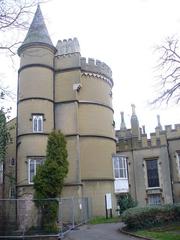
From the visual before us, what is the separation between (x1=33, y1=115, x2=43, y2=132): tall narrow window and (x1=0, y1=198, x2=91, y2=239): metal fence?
19.8 feet

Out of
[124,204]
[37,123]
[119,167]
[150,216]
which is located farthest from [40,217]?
[119,167]

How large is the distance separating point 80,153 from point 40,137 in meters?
3.69

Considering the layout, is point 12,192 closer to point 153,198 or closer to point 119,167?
point 119,167

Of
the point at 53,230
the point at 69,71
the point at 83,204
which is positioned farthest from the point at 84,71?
the point at 53,230

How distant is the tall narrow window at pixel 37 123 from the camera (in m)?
28.6

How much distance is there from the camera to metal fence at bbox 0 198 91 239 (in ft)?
62.8

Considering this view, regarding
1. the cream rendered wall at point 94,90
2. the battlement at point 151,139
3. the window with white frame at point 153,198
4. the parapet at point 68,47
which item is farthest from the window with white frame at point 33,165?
the window with white frame at point 153,198

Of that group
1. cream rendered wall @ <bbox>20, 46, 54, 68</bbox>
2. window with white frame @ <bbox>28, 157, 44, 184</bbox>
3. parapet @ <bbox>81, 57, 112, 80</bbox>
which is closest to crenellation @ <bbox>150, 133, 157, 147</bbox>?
parapet @ <bbox>81, 57, 112, 80</bbox>

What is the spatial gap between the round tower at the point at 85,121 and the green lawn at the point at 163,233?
1004 centimetres

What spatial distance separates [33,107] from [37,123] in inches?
53.3

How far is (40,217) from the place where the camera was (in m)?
21.8

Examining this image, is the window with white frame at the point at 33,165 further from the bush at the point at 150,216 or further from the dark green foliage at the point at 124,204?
the bush at the point at 150,216

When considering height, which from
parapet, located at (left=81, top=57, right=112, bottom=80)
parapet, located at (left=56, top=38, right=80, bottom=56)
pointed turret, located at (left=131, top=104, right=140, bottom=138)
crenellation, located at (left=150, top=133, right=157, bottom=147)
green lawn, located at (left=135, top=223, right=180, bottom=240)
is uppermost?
parapet, located at (left=56, top=38, right=80, bottom=56)

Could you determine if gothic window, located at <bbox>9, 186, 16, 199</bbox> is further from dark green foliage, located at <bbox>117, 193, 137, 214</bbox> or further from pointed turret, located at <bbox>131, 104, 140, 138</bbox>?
pointed turret, located at <bbox>131, 104, 140, 138</bbox>
